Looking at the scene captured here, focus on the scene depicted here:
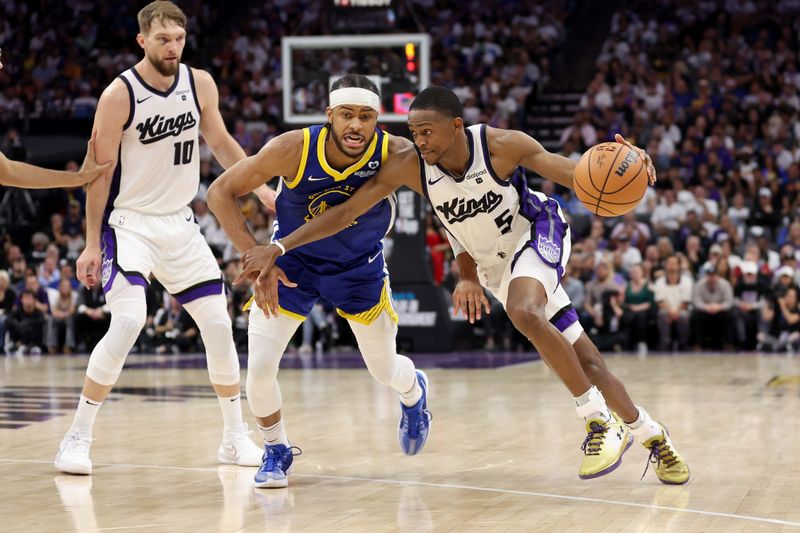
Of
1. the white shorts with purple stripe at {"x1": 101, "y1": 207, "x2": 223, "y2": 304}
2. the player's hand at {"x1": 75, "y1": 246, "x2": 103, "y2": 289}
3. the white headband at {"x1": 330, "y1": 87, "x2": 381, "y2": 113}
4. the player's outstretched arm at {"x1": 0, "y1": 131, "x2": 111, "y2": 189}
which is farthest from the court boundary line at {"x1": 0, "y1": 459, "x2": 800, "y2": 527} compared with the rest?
the white headband at {"x1": 330, "y1": 87, "x2": 381, "y2": 113}

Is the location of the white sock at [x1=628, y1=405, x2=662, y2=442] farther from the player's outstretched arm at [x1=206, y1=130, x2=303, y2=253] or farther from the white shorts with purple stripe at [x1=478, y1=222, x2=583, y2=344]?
the player's outstretched arm at [x1=206, y1=130, x2=303, y2=253]

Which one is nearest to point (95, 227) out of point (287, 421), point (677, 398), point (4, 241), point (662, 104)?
point (287, 421)

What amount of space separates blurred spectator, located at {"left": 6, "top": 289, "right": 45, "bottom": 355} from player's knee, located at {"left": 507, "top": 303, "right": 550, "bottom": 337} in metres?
11.5

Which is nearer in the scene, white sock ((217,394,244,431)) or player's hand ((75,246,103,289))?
player's hand ((75,246,103,289))

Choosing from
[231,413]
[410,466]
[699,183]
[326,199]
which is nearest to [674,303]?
[699,183]

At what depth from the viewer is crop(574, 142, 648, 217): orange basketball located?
5.22m

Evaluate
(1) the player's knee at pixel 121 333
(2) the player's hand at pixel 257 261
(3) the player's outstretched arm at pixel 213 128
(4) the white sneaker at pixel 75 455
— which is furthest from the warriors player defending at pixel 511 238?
(4) the white sneaker at pixel 75 455

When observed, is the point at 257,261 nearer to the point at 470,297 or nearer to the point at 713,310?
the point at 470,297

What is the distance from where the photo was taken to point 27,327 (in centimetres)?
1561

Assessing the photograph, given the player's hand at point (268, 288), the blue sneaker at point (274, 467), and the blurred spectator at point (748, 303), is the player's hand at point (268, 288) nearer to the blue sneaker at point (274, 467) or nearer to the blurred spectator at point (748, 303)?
the blue sneaker at point (274, 467)

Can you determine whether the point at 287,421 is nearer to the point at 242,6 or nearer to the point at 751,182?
the point at 751,182

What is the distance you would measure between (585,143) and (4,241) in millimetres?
8858

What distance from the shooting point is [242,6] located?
24203 millimetres

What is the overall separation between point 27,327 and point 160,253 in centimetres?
1017
